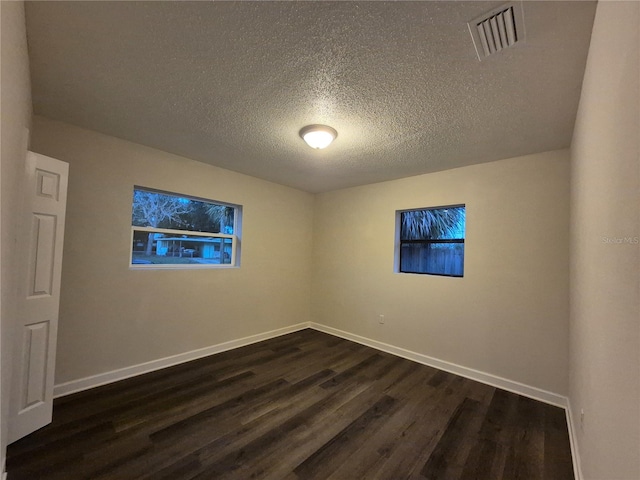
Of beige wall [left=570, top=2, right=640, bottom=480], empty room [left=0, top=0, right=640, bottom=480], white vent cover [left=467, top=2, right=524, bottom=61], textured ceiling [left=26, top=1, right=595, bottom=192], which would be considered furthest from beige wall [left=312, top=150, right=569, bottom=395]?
white vent cover [left=467, top=2, right=524, bottom=61]

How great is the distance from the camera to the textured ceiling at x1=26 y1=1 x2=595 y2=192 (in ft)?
3.96

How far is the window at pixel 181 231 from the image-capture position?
2.89 m

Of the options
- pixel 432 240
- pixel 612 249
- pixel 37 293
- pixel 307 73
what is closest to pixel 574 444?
pixel 612 249

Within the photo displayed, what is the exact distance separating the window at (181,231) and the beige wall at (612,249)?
138 inches

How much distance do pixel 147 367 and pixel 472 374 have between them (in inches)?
141

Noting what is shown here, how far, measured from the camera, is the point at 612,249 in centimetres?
97

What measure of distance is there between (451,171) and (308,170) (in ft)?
5.89

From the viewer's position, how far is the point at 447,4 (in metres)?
1.12

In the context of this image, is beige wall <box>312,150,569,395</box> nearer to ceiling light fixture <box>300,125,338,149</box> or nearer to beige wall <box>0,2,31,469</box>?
ceiling light fixture <box>300,125,338,149</box>

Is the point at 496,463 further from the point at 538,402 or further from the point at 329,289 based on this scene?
the point at 329,289

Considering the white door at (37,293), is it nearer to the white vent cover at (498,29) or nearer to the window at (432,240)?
the white vent cover at (498,29)

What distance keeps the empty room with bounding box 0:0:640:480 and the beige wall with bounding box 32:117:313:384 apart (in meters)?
0.02

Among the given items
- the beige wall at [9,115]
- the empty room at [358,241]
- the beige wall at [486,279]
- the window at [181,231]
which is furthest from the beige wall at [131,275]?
the beige wall at [486,279]

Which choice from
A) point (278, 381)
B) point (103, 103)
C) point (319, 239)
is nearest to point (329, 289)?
point (319, 239)
